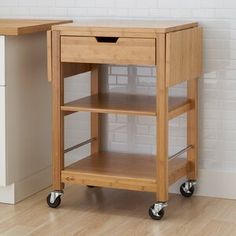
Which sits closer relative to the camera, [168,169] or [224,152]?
[168,169]

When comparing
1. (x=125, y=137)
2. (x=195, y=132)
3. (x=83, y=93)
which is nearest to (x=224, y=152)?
(x=195, y=132)

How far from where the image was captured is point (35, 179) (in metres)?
3.33

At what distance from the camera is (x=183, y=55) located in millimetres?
2957

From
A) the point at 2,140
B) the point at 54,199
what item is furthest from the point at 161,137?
the point at 2,140

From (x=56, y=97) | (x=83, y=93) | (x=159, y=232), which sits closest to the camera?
(x=159, y=232)

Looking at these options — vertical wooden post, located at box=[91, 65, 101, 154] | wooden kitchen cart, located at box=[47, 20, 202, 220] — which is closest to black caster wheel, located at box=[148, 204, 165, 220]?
wooden kitchen cart, located at box=[47, 20, 202, 220]

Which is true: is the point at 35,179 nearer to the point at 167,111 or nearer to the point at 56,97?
the point at 56,97

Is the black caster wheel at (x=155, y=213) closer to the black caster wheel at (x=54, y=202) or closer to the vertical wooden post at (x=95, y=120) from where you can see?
the black caster wheel at (x=54, y=202)

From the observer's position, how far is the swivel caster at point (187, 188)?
3281mm

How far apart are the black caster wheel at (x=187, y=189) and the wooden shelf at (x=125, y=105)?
36 cm

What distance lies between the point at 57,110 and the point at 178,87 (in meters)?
0.62

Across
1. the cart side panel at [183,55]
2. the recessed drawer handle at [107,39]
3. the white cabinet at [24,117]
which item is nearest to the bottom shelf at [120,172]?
the white cabinet at [24,117]

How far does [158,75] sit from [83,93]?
738 mm

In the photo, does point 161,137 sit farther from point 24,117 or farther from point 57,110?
point 24,117
